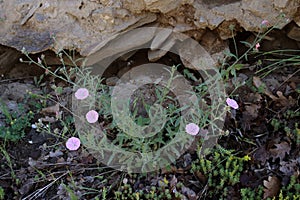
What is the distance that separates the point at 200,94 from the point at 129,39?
68 centimetres

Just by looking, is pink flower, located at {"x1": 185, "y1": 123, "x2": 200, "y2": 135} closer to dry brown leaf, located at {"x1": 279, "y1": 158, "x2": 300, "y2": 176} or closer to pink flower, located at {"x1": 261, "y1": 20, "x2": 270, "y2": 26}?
dry brown leaf, located at {"x1": 279, "y1": 158, "x2": 300, "y2": 176}

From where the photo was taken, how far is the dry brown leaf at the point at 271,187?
2377mm

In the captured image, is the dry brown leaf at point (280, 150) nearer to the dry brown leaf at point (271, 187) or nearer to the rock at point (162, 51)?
the dry brown leaf at point (271, 187)

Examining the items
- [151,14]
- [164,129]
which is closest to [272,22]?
[151,14]

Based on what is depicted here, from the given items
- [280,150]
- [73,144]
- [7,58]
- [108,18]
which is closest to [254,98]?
[280,150]

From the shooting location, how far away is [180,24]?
2986 mm

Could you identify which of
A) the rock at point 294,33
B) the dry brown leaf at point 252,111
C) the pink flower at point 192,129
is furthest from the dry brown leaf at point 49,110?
the rock at point 294,33

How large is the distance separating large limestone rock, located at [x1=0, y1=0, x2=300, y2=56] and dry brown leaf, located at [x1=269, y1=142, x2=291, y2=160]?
2.61 ft

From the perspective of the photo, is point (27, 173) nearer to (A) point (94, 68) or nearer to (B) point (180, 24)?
(A) point (94, 68)

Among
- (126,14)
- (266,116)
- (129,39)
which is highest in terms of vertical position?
(126,14)

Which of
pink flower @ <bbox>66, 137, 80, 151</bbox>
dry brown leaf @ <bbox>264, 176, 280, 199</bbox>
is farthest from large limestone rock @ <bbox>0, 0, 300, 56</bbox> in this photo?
dry brown leaf @ <bbox>264, 176, 280, 199</bbox>

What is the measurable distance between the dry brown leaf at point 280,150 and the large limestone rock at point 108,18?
31.3 inches

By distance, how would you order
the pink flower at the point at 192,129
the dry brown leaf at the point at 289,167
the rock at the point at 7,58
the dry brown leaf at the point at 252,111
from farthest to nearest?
the rock at the point at 7,58 → the dry brown leaf at the point at 252,111 → the dry brown leaf at the point at 289,167 → the pink flower at the point at 192,129

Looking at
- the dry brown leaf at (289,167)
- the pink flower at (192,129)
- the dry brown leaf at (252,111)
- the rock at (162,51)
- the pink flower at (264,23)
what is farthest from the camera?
the rock at (162,51)
